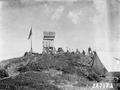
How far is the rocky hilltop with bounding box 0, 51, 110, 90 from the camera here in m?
73.4

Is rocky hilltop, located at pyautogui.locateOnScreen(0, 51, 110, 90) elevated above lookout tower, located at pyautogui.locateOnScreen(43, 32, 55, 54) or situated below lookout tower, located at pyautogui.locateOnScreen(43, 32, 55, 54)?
below

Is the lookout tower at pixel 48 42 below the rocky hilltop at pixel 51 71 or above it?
above

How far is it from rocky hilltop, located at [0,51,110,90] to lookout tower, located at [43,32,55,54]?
2331 millimetres

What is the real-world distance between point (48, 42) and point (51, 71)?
11591mm

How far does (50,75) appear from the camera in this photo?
83750mm

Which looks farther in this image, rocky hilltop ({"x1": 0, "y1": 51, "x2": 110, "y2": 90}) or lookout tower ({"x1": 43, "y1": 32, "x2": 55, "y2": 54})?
lookout tower ({"x1": 43, "y1": 32, "x2": 55, "y2": 54})

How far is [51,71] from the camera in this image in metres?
86.8

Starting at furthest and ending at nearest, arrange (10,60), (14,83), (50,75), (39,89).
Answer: (10,60), (50,75), (14,83), (39,89)

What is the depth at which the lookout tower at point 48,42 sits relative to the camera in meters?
93.2

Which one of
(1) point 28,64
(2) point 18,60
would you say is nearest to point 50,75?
(1) point 28,64

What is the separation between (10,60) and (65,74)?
A: 24.6 m

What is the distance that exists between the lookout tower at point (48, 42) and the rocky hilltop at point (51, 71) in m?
2.33

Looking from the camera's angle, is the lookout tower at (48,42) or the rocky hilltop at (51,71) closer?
the rocky hilltop at (51,71)

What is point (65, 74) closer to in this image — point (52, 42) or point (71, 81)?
point (71, 81)
